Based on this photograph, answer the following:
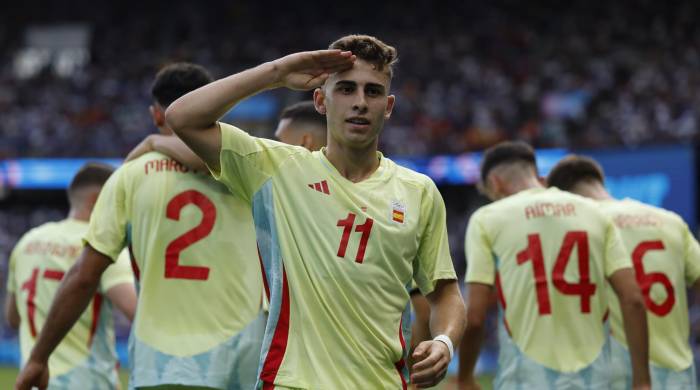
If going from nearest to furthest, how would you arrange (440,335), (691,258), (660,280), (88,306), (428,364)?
1. (428,364)
2. (440,335)
3. (88,306)
4. (660,280)
5. (691,258)

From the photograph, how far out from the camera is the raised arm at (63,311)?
17.2 ft

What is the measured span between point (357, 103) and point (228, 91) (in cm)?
51

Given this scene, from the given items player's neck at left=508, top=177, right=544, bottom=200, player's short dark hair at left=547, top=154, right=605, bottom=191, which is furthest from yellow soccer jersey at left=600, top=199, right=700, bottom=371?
player's neck at left=508, top=177, right=544, bottom=200

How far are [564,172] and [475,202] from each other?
66.2 ft

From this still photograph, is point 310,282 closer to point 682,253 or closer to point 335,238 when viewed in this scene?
point 335,238

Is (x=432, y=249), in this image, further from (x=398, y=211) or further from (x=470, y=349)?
(x=470, y=349)

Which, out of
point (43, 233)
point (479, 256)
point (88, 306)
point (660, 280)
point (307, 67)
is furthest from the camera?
point (43, 233)

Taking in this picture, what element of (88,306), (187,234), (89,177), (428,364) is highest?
(89,177)

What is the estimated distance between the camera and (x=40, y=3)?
41.4 m

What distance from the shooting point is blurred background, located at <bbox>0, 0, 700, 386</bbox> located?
81.5ft

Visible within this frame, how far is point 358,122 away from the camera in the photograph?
4176 millimetres

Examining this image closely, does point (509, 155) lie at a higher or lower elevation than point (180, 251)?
higher

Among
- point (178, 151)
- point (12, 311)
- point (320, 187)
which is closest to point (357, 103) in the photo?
point (320, 187)

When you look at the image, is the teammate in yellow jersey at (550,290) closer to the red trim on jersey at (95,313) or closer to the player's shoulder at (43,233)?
the red trim on jersey at (95,313)
